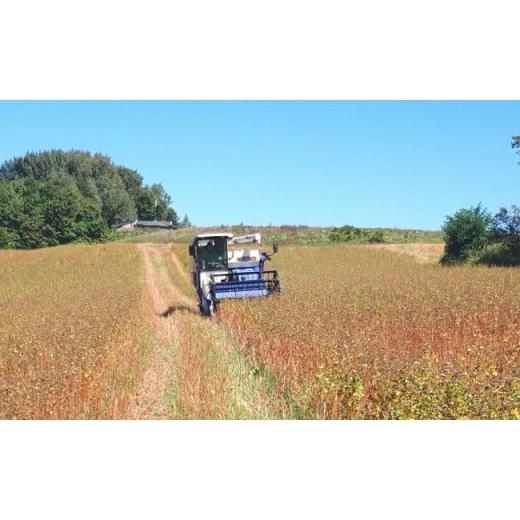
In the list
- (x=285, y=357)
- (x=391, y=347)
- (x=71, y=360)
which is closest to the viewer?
(x=71, y=360)

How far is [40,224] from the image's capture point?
45.8 meters

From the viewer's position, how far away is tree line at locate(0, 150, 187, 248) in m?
43.2

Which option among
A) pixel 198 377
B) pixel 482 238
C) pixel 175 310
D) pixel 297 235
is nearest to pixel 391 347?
pixel 198 377

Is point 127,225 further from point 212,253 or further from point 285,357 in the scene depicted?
point 285,357

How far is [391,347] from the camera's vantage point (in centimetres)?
852

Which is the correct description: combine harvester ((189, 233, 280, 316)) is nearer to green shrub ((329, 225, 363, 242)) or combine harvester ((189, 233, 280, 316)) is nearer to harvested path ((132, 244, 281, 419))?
harvested path ((132, 244, 281, 419))

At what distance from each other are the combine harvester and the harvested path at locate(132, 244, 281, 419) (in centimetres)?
69

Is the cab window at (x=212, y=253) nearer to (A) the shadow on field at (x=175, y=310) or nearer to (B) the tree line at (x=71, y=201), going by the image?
(A) the shadow on field at (x=175, y=310)

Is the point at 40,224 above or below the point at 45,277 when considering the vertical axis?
above

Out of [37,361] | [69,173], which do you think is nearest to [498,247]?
[37,361]

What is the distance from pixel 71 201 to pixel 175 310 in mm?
25188
